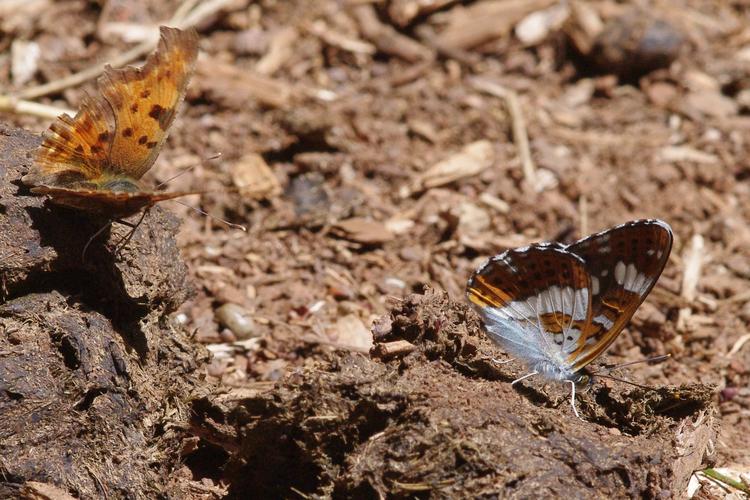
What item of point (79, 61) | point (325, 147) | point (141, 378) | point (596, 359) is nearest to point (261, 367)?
point (141, 378)

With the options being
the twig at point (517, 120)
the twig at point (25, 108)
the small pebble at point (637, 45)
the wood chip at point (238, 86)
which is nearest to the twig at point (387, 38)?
the twig at point (517, 120)

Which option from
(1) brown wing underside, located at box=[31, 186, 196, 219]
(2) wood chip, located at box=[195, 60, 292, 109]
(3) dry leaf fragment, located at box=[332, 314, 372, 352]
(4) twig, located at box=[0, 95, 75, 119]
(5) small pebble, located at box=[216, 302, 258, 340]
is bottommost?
(3) dry leaf fragment, located at box=[332, 314, 372, 352]

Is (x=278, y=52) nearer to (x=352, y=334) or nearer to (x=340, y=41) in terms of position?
(x=340, y=41)

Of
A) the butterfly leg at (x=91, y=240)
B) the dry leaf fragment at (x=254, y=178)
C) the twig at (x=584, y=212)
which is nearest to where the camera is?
the butterfly leg at (x=91, y=240)

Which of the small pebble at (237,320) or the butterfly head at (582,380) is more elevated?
the butterfly head at (582,380)

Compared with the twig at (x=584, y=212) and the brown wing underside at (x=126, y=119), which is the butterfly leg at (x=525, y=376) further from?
the twig at (x=584, y=212)

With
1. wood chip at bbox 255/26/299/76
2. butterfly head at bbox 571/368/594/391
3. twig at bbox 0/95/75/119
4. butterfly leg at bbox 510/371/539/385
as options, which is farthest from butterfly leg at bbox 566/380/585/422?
wood chip at bbox 255/26/299/76

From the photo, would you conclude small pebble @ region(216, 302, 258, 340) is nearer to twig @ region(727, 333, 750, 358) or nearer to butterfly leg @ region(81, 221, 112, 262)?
butterfly leg @ region(81, 221, 112, 262)

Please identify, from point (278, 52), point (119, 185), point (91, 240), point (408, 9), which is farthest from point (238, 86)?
point (91, 240)
